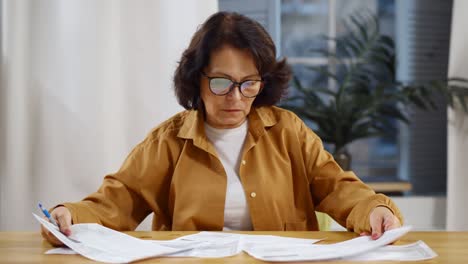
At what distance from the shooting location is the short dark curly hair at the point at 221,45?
158 centimetres

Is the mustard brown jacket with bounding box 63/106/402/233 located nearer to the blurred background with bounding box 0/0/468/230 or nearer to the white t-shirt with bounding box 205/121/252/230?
the white t-shirt with bounding box 205/121/252/230

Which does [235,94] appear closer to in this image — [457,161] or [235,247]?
[235,247]

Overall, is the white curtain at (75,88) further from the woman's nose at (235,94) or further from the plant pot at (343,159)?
the plant pot at (343,159)

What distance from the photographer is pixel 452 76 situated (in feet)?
10.6

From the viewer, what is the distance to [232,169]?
167cm

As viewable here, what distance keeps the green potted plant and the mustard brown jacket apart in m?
1.34

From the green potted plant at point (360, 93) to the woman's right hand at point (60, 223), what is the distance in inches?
72.3

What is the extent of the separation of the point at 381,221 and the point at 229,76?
22.5 inches

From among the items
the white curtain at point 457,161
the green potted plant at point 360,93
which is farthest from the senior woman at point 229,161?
the white curtain at point 457,161

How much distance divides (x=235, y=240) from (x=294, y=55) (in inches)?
95.5

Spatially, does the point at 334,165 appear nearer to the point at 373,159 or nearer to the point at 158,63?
the point at 158,63

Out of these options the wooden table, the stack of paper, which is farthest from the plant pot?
the stack of paper

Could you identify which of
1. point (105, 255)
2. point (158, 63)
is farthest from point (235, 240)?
point (158, 63)

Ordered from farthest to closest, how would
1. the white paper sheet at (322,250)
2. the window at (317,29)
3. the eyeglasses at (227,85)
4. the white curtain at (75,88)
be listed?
1. the window at (317,29)
2. the white curtain at (75,88)
3. the eyeglasses at (227,85)
4. the white paper sheet at (322,250)
